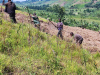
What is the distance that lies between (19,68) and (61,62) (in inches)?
50.6

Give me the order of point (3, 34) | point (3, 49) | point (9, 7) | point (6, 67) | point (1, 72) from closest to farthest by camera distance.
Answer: point (1, 72)
point (6, 67)
point (3, 49)
point (3, 34)
point (9, 7)

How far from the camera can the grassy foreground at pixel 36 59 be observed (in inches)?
108

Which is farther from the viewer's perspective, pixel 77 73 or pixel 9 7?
pixel 9 7

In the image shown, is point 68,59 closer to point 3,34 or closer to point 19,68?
point 19,68

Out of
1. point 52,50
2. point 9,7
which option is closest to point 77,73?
point 52,50

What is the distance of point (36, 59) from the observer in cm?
320

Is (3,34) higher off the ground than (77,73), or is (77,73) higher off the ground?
(3,34)

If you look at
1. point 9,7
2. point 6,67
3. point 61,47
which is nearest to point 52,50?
point 61,47

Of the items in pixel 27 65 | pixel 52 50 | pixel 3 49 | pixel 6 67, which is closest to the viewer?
pixel 6 67

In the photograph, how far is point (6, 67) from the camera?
2660 millimetres

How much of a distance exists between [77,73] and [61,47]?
1.46 metres

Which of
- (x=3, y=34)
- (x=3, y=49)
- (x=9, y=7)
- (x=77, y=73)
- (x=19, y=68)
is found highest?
(x=9, y=7)

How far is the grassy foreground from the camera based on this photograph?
2745 millimetres

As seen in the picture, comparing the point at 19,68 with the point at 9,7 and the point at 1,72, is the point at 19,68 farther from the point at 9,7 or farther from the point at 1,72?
the point at 9,7
